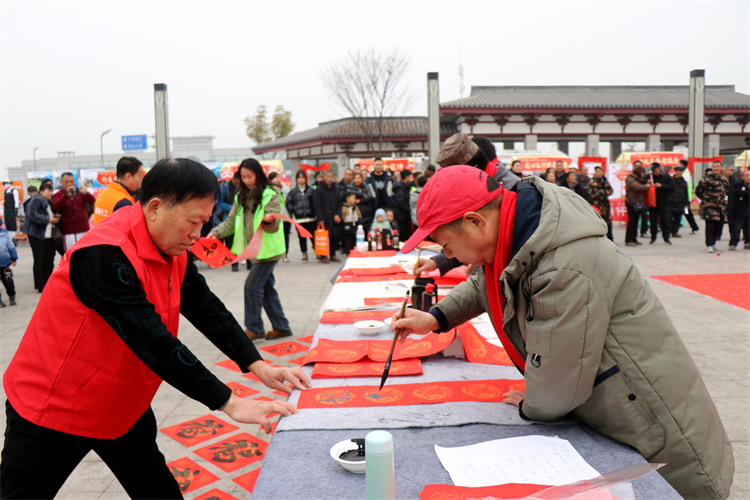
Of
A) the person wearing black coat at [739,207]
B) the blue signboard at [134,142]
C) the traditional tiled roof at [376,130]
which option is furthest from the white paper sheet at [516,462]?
the blue signboard at [134,142]

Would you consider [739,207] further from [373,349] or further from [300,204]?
[373,349]

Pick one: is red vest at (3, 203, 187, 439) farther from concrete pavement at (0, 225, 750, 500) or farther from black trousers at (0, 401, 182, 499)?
concrete pavement at (0, 225, 750, 500)

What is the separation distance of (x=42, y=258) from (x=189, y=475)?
18.9 ft

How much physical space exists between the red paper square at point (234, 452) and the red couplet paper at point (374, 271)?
1.43 metres

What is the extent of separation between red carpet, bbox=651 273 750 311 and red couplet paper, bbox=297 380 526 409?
14.6ft

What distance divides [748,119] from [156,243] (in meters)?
24.3

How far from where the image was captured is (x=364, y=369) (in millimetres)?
1876

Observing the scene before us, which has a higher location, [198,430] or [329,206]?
[329,206]

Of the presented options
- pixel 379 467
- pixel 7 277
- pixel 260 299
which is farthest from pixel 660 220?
pixel 379 467

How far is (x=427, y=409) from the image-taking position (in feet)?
5.02

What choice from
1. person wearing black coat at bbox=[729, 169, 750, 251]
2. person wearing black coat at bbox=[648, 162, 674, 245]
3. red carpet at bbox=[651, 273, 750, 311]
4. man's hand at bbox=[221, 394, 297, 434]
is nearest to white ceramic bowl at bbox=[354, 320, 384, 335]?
man's hand at bbox=[221, 394, 297, 434]

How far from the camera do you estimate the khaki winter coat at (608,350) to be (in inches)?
46.1

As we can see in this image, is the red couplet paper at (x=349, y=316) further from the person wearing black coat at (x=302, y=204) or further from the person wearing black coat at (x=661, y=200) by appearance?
the person wearing black coat at (x=661, y=200)

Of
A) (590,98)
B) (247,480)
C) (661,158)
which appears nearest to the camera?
(247,480)
